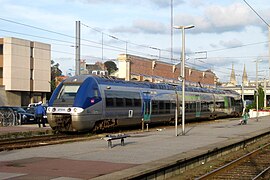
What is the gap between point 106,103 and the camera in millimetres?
24656

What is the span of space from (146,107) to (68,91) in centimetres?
716

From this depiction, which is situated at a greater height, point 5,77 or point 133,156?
point 5,77

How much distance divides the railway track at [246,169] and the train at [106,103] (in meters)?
9.05

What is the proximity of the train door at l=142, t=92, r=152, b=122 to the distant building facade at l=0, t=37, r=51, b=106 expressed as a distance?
34.7 meters

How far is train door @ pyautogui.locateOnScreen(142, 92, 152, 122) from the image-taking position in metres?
29.4

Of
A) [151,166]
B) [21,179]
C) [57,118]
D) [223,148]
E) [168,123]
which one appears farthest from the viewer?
[168,123]

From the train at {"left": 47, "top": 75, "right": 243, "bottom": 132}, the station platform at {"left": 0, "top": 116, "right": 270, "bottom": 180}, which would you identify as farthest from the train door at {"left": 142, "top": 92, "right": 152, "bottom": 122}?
the station platform at {"left": 0, "top": 116, "right": 270, "bottom": 180}

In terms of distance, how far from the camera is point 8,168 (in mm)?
11516

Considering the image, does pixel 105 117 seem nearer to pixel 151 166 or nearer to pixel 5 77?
pixel 151 166

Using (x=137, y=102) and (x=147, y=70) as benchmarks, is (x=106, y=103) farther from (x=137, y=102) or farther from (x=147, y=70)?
(x=147, y=70)

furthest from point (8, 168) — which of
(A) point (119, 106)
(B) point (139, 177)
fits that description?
(A) point (119, 106)

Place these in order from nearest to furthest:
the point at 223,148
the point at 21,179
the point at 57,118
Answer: the point at 21,179, the point at 223,148, the point at 57,118

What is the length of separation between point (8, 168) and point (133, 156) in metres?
4.11

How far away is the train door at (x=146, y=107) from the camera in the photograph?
96.5ft
